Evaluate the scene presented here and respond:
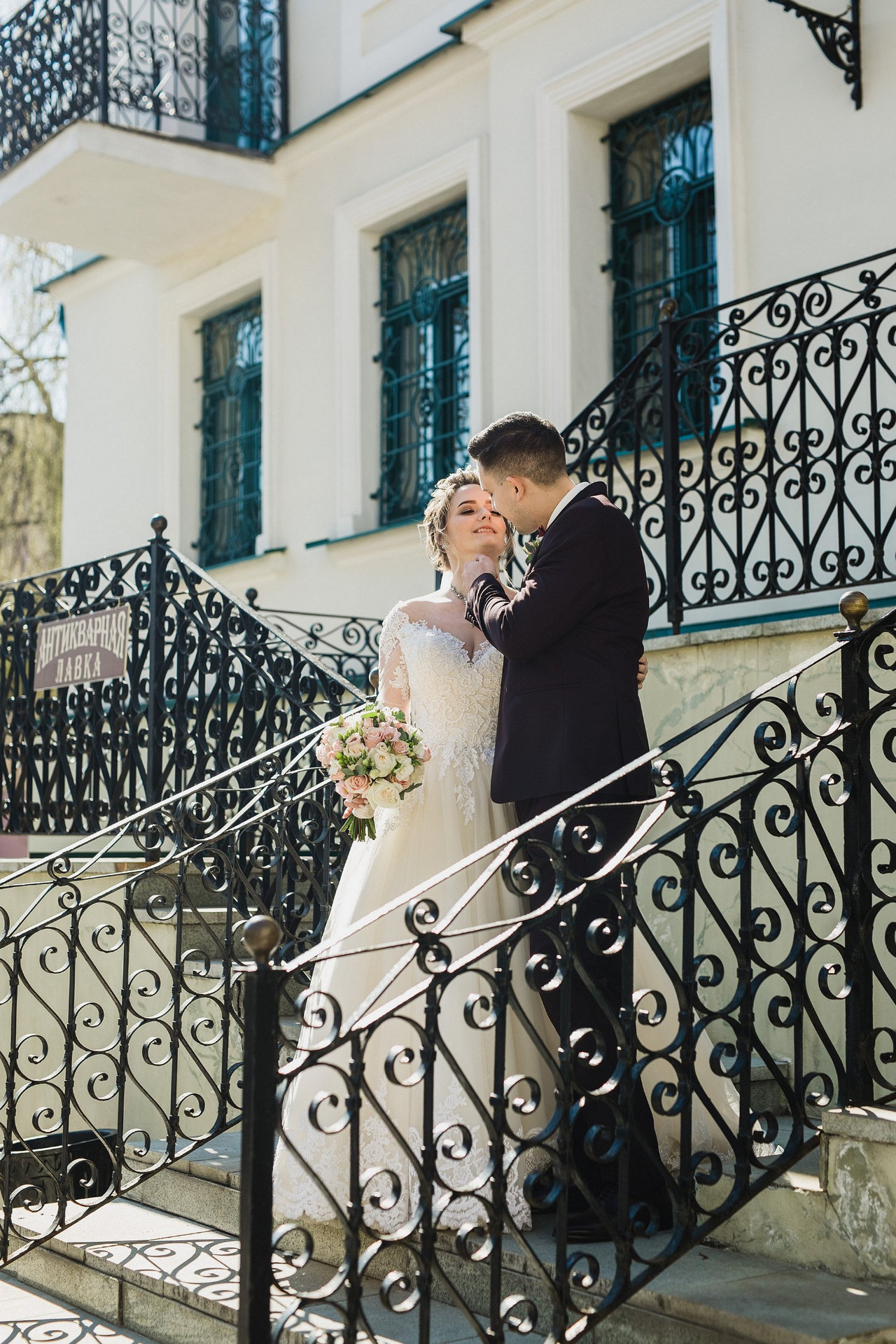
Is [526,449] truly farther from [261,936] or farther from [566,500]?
[261,936]

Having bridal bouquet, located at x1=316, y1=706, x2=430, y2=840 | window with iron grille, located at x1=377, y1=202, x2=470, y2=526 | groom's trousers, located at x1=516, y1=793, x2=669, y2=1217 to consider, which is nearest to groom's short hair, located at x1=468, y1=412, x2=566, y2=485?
bridal bouquet, located at x1=316, y1=706, x2=430, y2=840

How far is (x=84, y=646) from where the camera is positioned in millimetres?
7996

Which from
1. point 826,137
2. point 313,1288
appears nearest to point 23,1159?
point 313,1288

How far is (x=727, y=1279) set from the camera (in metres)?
3.32

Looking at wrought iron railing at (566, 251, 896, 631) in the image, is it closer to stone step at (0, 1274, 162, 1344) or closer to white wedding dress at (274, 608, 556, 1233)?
white wedding dress at (274, 608, 556, 1233)

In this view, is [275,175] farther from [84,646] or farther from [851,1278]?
[851,1278]

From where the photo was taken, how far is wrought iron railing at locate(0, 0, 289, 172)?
10.4 meters

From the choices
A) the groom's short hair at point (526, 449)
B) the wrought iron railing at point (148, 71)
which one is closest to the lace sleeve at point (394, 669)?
the groom's short hair at point (526, 449)

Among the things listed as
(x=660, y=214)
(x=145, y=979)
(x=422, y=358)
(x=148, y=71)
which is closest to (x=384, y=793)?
(x=145, y=979)

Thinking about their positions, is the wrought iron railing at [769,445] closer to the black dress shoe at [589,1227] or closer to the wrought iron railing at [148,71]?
the black dress shoe at [589,1227]

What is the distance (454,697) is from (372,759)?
401mm

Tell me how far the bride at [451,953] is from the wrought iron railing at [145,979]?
34.6 inches

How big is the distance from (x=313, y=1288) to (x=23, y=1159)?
2.99 metres

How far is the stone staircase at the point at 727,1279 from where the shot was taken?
10.1 feet
